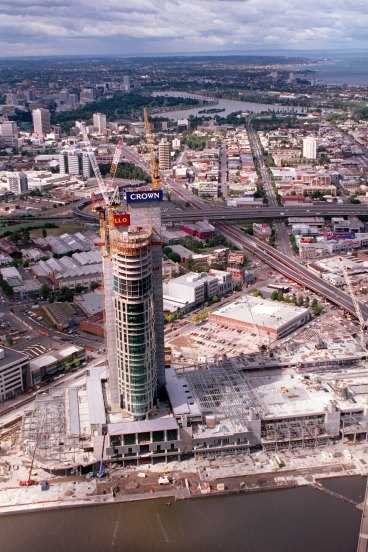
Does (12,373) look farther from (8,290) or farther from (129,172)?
(129,172)

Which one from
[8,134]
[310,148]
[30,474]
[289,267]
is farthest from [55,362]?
[8,134]

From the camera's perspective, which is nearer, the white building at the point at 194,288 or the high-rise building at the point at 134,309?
the high-rise building at the point at 134,309

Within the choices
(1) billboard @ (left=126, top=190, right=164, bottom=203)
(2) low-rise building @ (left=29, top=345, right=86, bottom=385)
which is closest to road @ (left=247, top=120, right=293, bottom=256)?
(2) low-rise building @ (left=29, top=345, right=86, bottom=385)

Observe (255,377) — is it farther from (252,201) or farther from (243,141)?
(243,141)

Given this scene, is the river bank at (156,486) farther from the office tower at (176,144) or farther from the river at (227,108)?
the river at (227,108)

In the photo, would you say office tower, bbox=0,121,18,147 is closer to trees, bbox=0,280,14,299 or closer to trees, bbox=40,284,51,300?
trees, bbox=0,280,14,299

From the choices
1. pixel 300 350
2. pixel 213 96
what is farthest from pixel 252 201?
pixel 213 96

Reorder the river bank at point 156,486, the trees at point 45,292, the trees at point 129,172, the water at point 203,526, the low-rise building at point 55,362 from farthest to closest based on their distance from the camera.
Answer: the trees at point 129,172 < the trees at point 45,292 < the low-rise building at point 55,362 < the river bank at point 156,486 < the water at point 203,526

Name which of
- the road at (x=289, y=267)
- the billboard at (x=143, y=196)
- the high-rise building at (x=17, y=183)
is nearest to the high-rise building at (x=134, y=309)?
the billboard at (x=143, y=196)
